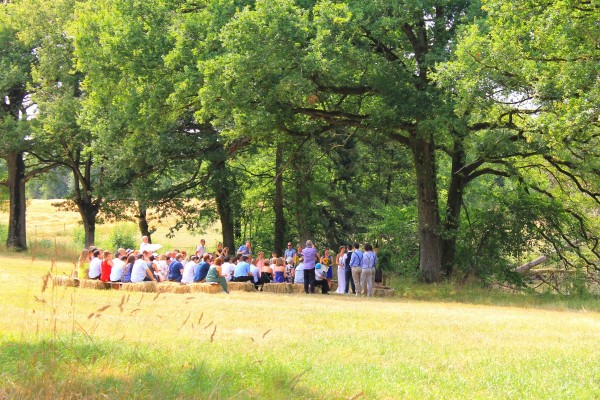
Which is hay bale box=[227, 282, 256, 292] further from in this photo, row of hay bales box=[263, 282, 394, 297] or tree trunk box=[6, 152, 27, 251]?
tree trunk box=[6, 152, 27, 251]

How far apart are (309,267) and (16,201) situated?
25539mm

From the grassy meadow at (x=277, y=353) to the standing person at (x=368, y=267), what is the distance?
6.45m

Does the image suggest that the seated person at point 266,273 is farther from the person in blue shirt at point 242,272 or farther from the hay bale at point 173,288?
the hay bale at point 173,288

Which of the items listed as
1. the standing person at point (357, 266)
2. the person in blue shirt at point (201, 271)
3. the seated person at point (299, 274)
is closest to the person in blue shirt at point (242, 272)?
the person in blue shirt at point (201, 271)

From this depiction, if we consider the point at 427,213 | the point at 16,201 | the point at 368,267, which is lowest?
the point at 368,267

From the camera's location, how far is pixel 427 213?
26562 millimetres

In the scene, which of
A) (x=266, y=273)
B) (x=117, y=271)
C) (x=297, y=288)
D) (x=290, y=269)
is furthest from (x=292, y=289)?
(x=117, y=271)

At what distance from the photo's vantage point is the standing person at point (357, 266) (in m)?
23.3

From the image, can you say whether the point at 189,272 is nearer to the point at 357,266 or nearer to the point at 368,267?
the point at 357,266

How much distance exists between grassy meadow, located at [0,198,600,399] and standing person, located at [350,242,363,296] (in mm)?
6620

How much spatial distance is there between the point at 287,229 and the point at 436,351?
95.8ft

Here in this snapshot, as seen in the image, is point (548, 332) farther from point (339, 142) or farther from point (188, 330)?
point (339, 142)

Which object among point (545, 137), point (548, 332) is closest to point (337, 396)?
point (548, 332)

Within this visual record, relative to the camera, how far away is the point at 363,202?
39719mm
